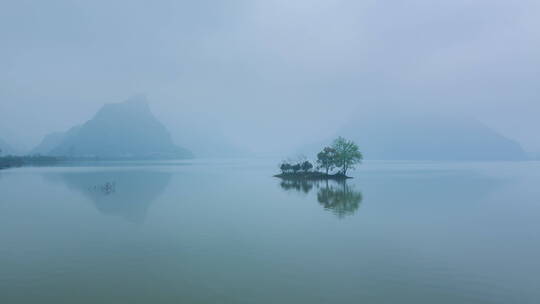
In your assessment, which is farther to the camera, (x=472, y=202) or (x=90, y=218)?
(x=472, y=202)

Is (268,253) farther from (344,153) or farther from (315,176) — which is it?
(344,153)

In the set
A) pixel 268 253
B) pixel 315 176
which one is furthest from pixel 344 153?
pixel 268 253

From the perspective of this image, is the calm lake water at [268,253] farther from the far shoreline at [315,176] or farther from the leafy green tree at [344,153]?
the leafy green tree at [344,153]

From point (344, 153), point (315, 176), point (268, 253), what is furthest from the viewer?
point (315, 176)

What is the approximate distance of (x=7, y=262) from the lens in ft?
79.3

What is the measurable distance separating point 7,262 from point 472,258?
33.0m

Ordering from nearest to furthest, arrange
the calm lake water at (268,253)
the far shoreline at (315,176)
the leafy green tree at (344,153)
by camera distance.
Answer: the calm lake water at (268,253), the far shoreline at (315,176), the leafy green tree at (344,153)

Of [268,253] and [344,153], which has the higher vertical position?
[344,153]

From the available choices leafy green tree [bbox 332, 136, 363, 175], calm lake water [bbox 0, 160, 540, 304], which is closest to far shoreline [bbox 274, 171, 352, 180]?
leafy green tree [bbox 332, 136, 363, 175]

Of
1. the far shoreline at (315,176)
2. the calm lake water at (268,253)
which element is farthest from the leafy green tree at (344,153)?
the calm lake water at (268,253)

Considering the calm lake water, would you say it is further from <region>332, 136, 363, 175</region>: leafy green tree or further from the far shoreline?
<region>332, 136, 363, 175</region>: leafy green tree

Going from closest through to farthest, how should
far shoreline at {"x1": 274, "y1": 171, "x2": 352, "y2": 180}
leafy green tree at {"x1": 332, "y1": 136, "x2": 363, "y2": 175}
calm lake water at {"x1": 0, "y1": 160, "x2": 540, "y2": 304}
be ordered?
calm lake water at {"x1": 0, "y1": 160, "x2": 540, "y2": 304} < far shoreline at {"x1": 274, "y1": 171, "x2": 352, "y2": 180} < leafy green tree at {"x1": 332, "y1": 136, "x2": 363, "y2": 175}

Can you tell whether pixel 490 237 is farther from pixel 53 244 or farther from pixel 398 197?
pixel 53 244

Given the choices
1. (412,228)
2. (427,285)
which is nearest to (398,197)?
(412,228)
